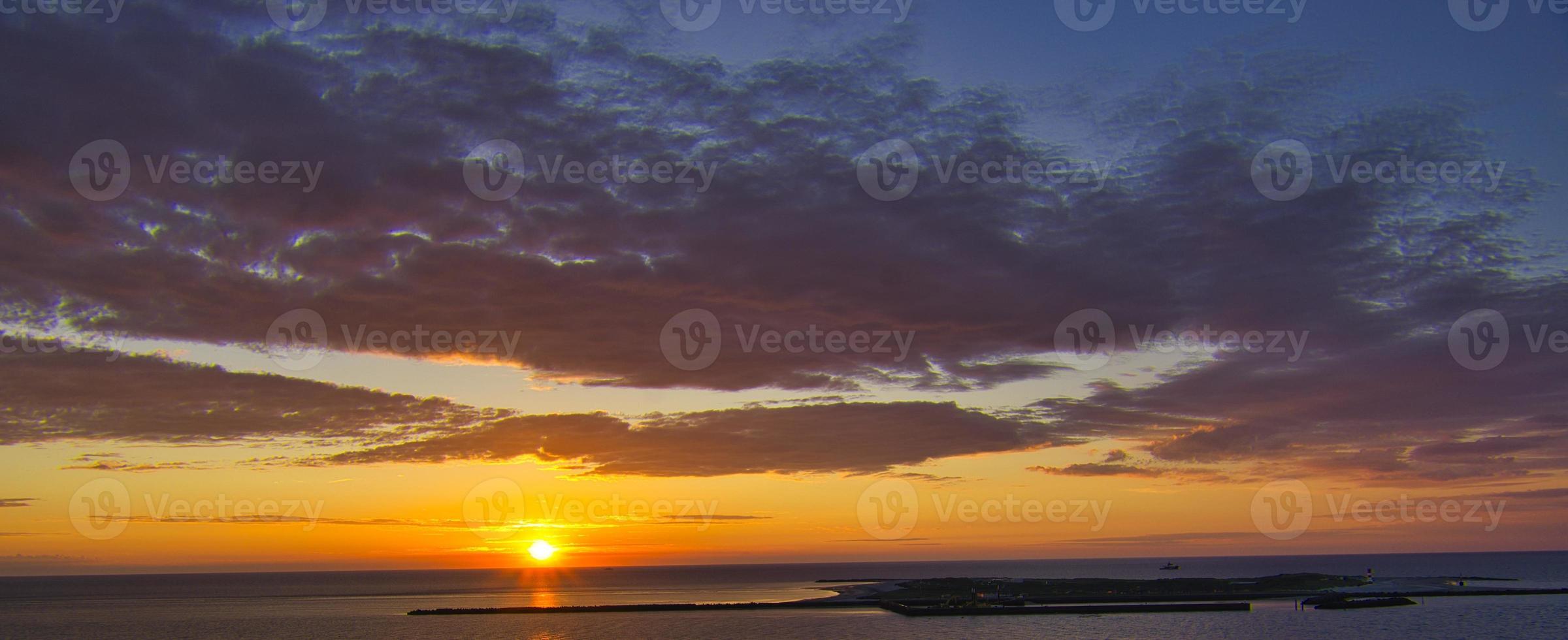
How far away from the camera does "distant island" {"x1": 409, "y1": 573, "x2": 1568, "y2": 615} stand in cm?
11225

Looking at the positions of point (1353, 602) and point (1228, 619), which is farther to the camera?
point (1353, 602)

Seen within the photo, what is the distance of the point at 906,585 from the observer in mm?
178875

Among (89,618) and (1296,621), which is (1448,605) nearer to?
(1296,621)

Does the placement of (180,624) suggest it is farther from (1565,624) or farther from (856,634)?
(1565,624)

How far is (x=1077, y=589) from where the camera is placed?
140 metres

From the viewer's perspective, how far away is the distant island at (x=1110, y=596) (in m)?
112

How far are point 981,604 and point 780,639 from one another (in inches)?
1429

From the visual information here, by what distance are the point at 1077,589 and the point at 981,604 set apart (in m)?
30.9

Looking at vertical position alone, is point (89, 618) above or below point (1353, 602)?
below

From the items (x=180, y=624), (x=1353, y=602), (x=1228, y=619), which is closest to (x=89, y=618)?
(x=180, y=624)

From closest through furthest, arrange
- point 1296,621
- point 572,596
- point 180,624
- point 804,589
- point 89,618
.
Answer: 1. point 1296,621
2. point 180,624
3. point 89,618
4. point 572,596
5. point 804,589

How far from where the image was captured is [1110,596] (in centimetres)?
12412

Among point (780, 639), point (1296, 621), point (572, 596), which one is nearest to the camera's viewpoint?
point (780, 639)

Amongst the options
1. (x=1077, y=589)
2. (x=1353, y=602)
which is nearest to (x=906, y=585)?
(x=1077, y=589)
